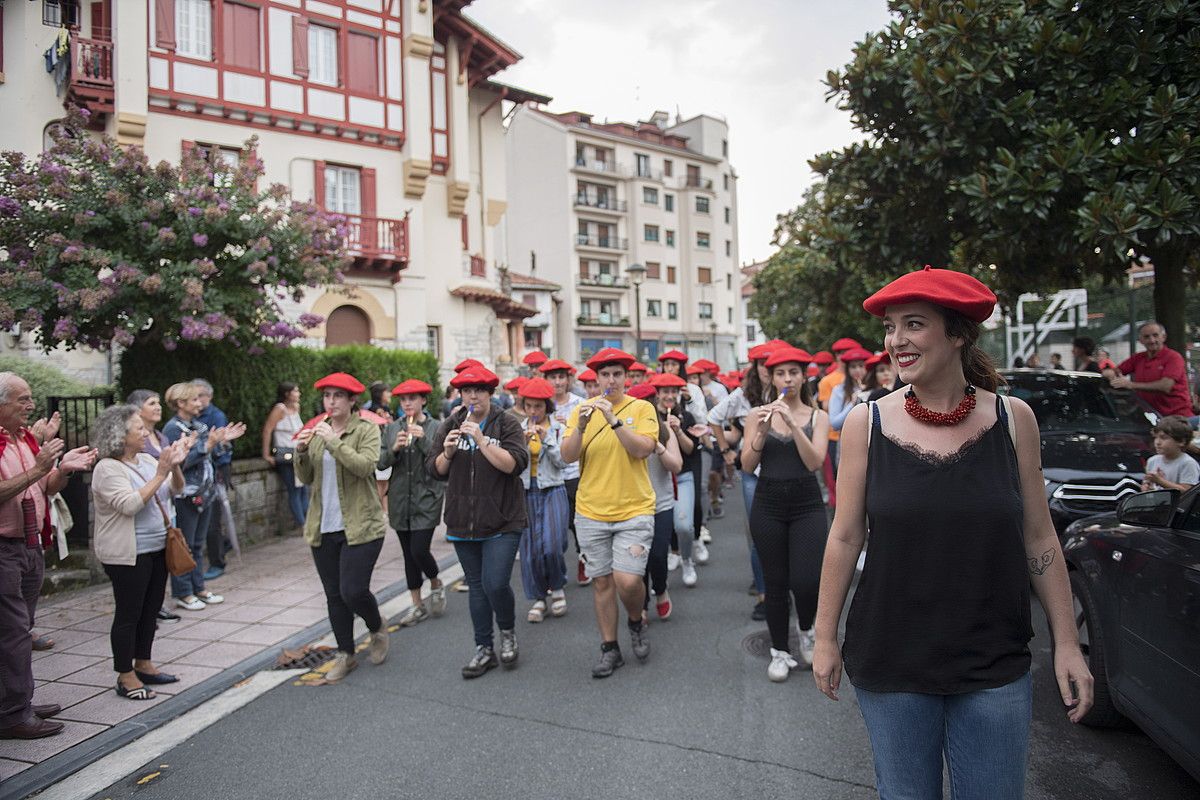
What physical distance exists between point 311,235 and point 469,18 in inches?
606

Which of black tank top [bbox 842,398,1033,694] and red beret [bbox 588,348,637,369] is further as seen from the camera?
red beret [bbox 588,348,637,369]

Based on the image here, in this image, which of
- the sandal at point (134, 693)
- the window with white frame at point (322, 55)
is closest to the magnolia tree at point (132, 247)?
the sandal at point (134, 693)

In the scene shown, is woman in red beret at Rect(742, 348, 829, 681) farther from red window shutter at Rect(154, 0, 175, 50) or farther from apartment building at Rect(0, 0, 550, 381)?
red window shutter at Rect(154, 0, 175, 50)

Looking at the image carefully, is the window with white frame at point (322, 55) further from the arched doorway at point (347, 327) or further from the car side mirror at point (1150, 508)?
the car side mirror at point (1150, 508)

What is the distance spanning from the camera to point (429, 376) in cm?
1703

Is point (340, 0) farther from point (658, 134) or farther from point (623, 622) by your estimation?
point (658, 134)

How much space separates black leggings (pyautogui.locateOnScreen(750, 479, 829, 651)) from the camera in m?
4.81

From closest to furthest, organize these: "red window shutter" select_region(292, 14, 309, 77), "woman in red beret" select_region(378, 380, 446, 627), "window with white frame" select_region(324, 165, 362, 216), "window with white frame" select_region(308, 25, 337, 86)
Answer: "woman in red beret" select_region(378, 380, 446, 627) → "red window shutter" select_region(292, 14, 309, 77) → "window with white frame" select_region(308, 25, 337, 86) → "window with white frame" select_region(324, 165, 362, 216)

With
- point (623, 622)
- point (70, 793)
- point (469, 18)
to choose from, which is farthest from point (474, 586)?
point (469, 18)

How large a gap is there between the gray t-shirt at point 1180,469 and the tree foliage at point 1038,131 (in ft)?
8.74

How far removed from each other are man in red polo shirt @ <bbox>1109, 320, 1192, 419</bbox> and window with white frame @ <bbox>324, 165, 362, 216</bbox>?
17.7 metres

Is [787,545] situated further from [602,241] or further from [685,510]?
[602,241]

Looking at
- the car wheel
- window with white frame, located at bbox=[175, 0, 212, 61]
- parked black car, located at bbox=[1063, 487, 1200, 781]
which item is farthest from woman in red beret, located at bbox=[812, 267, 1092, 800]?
window with white frame, located at bbox=[175, 0, 212, 61]

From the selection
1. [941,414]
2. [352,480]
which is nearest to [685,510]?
[352,480]
